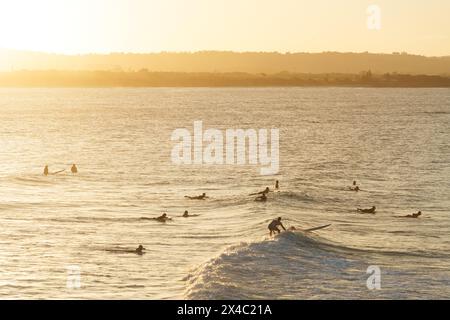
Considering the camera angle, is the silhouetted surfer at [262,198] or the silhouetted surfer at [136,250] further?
the silhouetted surfer at [262,198]

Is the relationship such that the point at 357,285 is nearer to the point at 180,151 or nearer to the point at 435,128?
the point at 180,151

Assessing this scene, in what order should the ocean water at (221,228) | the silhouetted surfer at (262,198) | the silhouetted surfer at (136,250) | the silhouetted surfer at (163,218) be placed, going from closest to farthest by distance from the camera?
the ocean water at (221,228)
the silhouetted surfer at (136,250)
the silhouetted surfer at (163,218)
the silhouetted surfer at (262,198)

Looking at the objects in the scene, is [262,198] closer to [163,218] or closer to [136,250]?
[163,218]

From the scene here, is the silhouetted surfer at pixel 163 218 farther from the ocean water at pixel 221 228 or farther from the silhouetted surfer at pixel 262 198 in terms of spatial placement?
the silhouetted surfer at pixel 262 198

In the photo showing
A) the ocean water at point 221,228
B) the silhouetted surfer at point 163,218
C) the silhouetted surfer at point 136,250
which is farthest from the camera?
the silhouetted surfer at point 163,218

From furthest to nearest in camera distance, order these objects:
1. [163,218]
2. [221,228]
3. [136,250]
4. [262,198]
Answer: [262,198] → [163,218] → [221,228] → [136,250]

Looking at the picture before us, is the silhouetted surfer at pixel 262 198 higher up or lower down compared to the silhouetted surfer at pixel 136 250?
lower down

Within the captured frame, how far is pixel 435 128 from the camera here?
155875mm

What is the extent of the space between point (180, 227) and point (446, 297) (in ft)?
60.6

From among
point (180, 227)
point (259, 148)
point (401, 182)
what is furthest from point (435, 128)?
point (180, 227)

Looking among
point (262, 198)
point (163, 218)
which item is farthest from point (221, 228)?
point (262, 198)

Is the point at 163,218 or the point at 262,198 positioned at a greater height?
the point at 163,218

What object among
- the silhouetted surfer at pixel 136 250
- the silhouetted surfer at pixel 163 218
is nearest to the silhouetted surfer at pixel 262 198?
the silhouetted surfer at pixel 163 218

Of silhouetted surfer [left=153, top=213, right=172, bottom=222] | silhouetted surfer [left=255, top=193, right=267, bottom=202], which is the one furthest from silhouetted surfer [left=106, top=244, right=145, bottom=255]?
silhouetted surfer [left=255, top=193, right=267, bottom=202]
